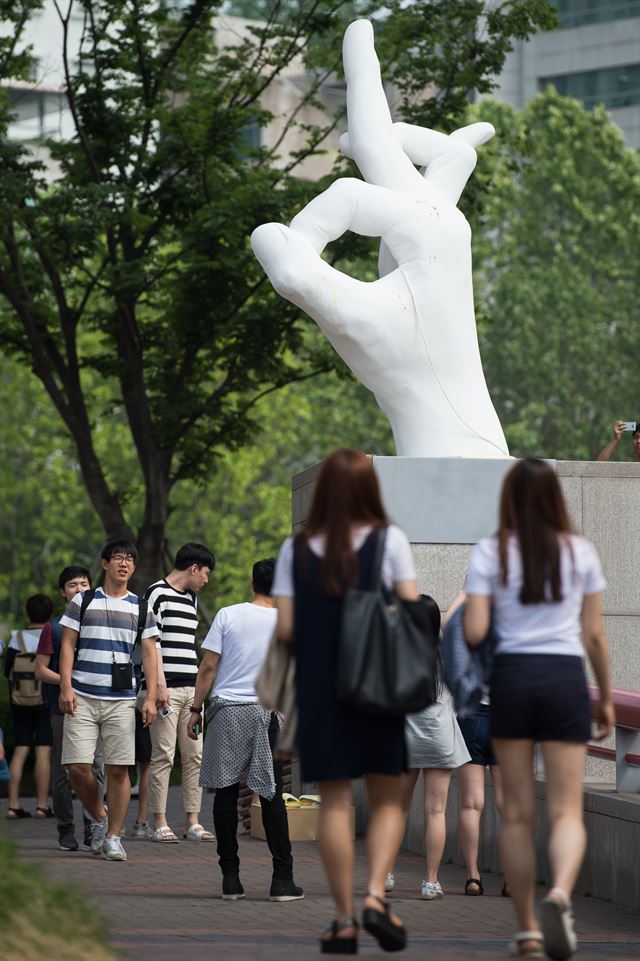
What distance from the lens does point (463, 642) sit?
20.7ft

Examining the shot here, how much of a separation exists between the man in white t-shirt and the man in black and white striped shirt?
2.17m

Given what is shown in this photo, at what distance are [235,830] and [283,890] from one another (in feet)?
1.32

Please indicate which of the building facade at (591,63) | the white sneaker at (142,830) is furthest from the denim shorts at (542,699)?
the building facade at (591,63)

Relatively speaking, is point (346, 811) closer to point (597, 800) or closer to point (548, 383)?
point (597, 800)

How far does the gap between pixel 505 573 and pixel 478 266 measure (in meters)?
37.3

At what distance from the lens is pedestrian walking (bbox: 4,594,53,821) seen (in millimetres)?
13945

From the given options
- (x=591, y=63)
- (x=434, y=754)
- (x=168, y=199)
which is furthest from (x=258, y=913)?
(x=591, y=63)

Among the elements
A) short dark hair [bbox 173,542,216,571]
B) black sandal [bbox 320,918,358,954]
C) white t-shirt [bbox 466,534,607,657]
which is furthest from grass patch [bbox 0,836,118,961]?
short dark hair [bbox 173,542,216,571]

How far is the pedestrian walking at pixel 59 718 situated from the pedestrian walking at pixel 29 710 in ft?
4.17

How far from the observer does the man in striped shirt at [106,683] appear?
34.9ft

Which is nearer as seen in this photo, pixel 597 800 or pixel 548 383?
pixel 597 800

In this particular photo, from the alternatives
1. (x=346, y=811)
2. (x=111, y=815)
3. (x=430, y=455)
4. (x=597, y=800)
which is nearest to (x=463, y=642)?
(x=346, y=811)

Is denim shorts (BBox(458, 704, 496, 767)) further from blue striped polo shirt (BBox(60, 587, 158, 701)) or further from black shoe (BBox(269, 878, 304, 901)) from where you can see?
blue striped polo shirt (BBox(60, 587, 158, 701))

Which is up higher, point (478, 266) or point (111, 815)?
point (478, 266)
